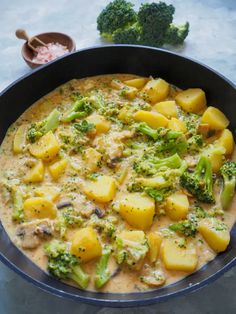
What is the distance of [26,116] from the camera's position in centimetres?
→ 361

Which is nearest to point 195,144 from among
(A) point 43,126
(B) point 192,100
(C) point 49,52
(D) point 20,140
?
(B) point 192,100

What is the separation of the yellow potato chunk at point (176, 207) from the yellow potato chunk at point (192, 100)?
0.96 m

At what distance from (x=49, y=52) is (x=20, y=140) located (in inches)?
50.8

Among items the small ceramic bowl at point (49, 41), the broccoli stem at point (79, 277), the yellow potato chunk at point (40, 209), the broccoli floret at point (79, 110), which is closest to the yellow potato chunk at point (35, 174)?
the yellow potato chunk at point (40, 209)

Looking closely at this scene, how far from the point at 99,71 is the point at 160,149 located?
3.62 feet

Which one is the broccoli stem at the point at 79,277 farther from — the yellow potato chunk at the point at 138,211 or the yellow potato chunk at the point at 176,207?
the yellow potato chunk at the point at 176,207

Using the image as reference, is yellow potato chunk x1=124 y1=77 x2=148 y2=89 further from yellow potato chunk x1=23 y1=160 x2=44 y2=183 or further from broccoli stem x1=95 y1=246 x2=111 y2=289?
broccoli stem x1=95 y1=246 x2=111 y2=289

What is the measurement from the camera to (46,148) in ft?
10.4

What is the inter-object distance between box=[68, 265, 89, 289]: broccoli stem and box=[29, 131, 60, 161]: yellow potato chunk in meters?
0.92

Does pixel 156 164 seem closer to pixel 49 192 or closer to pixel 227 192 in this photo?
pixel 227 192

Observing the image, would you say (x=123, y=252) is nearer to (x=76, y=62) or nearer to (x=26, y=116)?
(x=26, y=116)

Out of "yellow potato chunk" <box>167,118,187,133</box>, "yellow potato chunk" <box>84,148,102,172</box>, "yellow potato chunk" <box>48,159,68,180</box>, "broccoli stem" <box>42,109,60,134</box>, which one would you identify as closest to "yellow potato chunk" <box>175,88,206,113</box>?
"yellow potato chunk" <box>167,118,187,133</box>

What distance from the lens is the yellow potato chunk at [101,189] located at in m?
2.92

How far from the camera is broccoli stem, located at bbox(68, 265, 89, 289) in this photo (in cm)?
254
